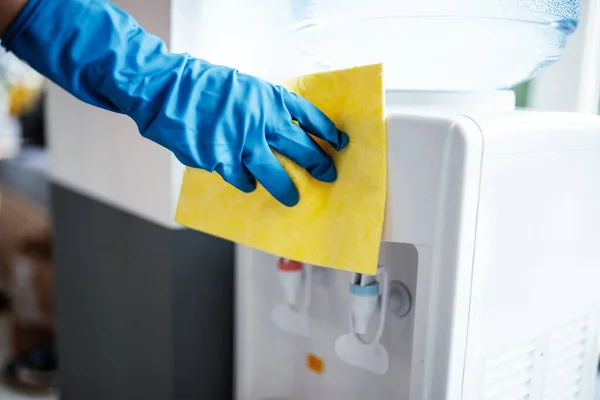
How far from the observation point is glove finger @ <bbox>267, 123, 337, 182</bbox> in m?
0.54

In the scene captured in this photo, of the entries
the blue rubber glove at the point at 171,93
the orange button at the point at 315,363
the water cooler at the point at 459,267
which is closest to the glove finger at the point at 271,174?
the blue rubber glove at the point at 171,93

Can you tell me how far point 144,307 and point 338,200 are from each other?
19.3 inches

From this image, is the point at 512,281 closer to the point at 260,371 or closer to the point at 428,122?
the point at 428,122

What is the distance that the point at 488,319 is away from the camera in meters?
0.54

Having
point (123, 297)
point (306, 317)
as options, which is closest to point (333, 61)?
point (306, 317)

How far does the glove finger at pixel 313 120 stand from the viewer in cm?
54

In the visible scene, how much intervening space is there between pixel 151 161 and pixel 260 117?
0.37 m

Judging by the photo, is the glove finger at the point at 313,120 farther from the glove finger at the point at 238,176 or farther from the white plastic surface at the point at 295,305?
the white plastic surface at the point at 295,305

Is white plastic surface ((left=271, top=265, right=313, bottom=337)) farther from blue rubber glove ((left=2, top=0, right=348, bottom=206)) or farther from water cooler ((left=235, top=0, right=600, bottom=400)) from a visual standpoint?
blue rubber glove ((left=2, top=0, right=348, bottom=206))

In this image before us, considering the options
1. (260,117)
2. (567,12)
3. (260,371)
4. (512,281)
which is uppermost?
(567,12)

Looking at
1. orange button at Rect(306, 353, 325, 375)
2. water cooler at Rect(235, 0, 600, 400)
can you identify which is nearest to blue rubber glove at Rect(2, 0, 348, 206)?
water cooler at Rect(235, 0, 600, 400)

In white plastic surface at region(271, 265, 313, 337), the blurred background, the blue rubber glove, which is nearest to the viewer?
the blue rubber glove

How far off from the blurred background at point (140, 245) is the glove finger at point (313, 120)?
0.29 m

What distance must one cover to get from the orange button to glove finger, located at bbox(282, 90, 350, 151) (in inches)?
12.3
